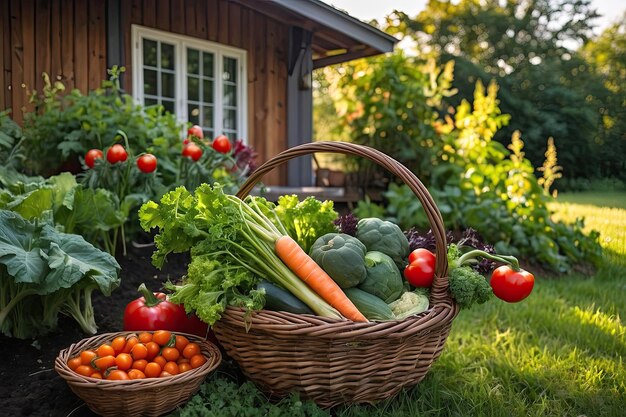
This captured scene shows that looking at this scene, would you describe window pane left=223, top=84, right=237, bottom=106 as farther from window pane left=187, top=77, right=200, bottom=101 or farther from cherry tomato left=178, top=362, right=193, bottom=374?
cherry tomato left=178, top=362, right=193, bottom=374

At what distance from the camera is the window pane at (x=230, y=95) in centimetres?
680

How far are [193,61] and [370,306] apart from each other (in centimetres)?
495

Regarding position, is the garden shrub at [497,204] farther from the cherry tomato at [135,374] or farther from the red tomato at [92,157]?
the cherry tomato at [135,374]

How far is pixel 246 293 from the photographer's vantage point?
2.27 m

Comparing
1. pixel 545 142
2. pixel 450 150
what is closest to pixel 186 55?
pixel 450 150

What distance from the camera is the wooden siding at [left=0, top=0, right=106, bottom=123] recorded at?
16.5 ft

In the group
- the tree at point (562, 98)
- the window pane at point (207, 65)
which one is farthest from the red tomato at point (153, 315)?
Answer: the window pane at point (207, 65)

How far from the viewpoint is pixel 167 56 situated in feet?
20.2

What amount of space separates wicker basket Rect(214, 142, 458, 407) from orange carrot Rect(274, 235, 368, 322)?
5.8 inches

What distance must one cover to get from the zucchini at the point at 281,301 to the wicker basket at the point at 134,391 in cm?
33

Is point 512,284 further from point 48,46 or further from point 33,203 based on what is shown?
point 48,46

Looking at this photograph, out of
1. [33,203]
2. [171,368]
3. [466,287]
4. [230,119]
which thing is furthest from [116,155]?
[230,119]

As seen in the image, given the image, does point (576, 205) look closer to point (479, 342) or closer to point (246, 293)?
point (479, 342)

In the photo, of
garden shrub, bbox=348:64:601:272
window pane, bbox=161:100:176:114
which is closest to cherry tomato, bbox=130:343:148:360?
garden shrub, bbox=348:64:601:272
